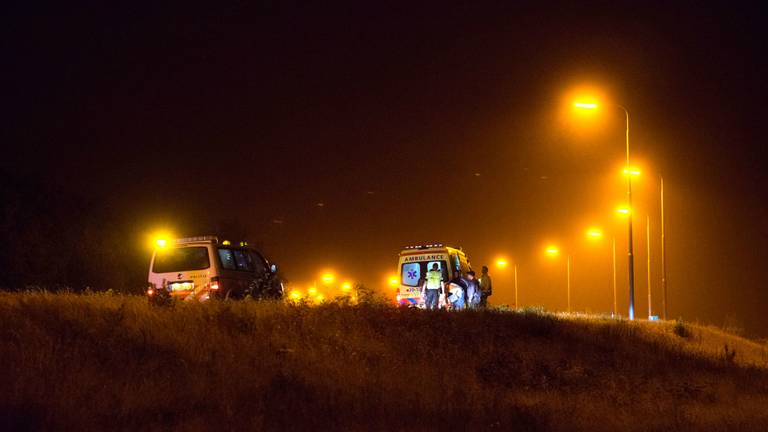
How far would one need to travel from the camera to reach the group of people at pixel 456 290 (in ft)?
79.8

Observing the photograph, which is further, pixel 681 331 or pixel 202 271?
pixel 681 331

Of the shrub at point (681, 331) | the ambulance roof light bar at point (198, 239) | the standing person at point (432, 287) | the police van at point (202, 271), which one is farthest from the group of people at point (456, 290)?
the ambulance roof light bar at point (198, 239)

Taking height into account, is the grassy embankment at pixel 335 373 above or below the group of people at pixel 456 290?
below

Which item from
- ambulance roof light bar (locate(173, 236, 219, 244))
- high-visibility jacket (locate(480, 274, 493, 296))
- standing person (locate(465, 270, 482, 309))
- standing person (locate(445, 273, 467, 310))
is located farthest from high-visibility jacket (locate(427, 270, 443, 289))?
ambulance roof light bar (locate(173, 236, 219, 244))

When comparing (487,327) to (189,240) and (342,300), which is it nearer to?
(342,300)

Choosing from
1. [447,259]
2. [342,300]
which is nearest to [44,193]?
[447,259]

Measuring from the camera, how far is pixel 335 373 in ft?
43.9

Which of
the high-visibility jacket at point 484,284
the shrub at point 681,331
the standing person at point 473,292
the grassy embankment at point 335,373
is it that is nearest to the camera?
the grassy embankment at point 335,373

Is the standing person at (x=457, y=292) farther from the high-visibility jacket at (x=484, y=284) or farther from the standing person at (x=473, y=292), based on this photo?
the high-visibility jacket at (x=484, y=284)

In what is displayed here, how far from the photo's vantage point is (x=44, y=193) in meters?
49.3

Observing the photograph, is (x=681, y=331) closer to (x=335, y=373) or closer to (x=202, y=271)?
(x=202, y=271)

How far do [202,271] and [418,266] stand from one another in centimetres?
825

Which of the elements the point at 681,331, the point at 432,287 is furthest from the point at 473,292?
the point at 681,331

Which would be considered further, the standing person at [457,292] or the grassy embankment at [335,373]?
the standing person at [457,292]
